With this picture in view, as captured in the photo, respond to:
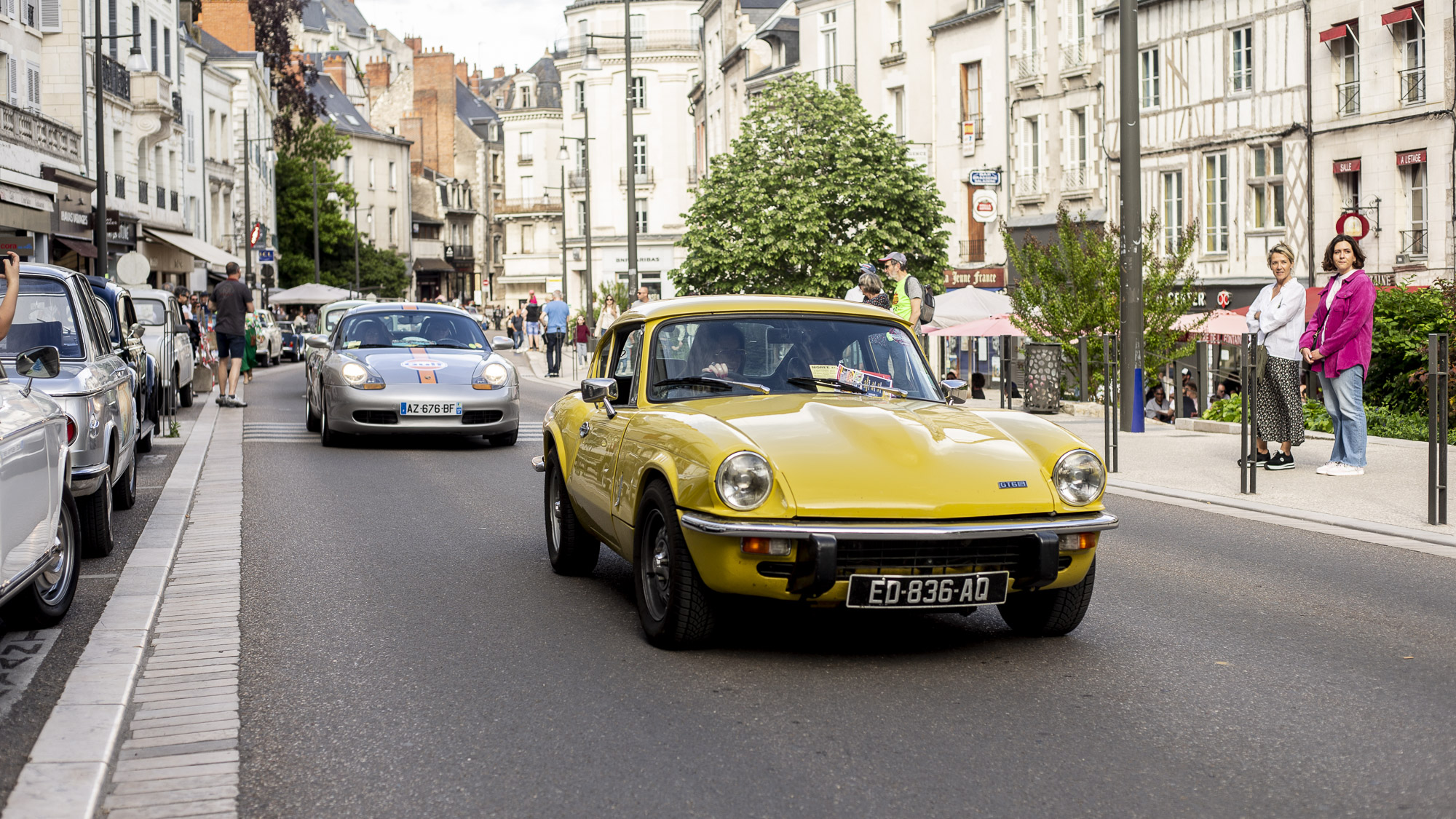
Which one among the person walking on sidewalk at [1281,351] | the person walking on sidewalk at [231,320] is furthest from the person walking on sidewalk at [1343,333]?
the person walking on sidewalk at [231,320]

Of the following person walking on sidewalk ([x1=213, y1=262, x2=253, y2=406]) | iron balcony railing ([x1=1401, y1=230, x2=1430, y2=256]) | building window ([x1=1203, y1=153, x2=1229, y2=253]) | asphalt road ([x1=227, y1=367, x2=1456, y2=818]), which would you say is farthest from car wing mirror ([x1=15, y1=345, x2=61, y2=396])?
building window ([x1=1203, y1=153, x2=1229, y2=253])

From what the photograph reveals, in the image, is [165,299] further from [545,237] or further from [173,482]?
[545,237]

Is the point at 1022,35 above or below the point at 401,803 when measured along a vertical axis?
above

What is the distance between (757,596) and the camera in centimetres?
598

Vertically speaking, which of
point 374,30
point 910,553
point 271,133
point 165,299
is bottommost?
point 910,553

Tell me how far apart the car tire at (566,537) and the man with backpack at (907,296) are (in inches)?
263

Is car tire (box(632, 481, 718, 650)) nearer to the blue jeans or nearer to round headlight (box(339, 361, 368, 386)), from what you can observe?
the blue jeans

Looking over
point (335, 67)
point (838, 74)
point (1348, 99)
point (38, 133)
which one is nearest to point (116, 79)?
point (38, 133)

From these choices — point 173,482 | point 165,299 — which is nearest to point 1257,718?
point 173,482

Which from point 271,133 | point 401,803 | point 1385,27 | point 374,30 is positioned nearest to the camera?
point 401,803

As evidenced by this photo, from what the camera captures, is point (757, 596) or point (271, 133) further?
point (271, 133)

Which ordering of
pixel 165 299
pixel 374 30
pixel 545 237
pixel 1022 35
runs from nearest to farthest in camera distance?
pixel 165 299 < pixel 1022 35 < pixel 545 237 < pixel 374 30

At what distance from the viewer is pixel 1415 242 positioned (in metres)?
31.2

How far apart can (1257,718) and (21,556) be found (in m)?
4.47
